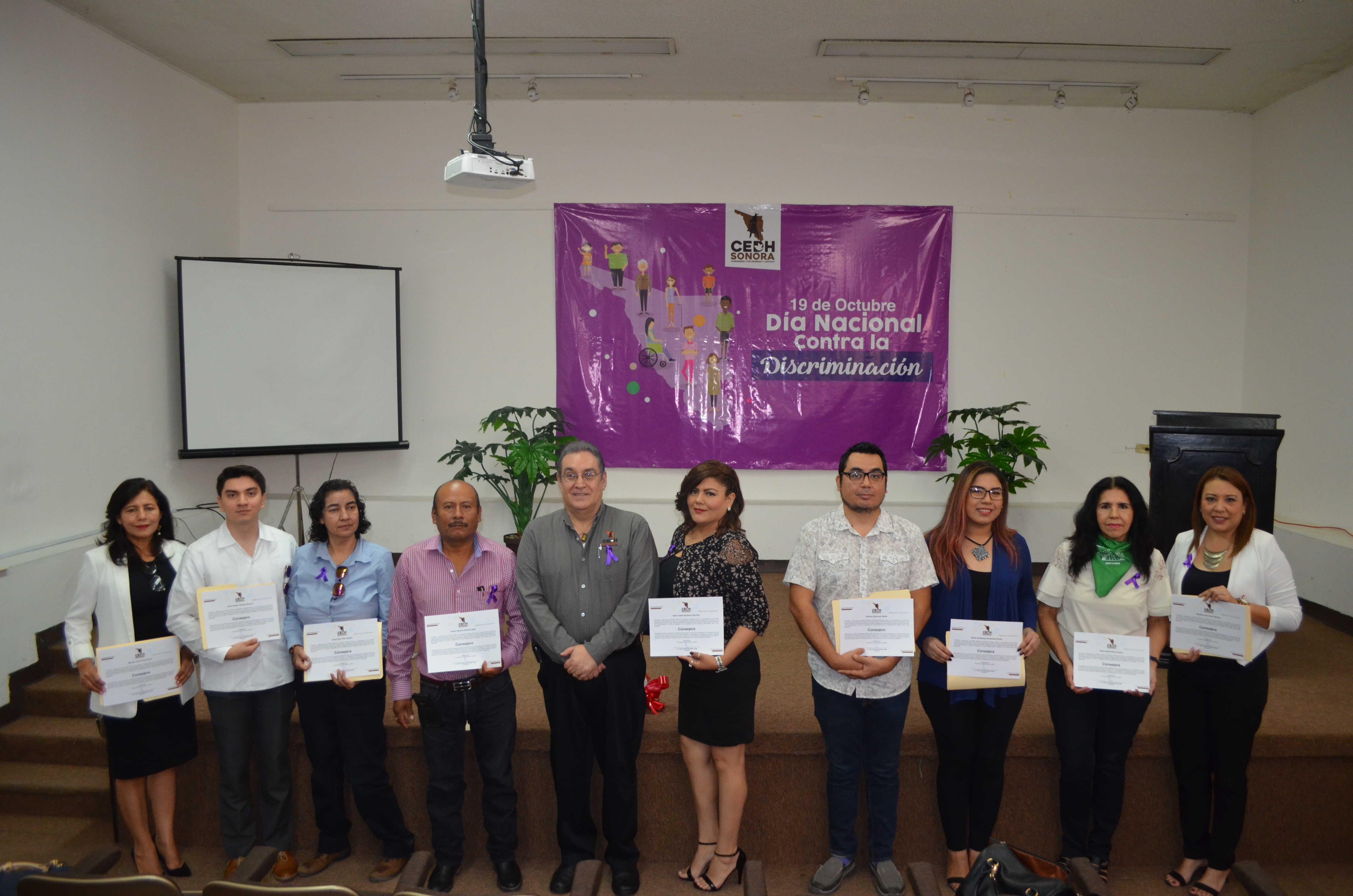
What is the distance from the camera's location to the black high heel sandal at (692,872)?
2.77 m

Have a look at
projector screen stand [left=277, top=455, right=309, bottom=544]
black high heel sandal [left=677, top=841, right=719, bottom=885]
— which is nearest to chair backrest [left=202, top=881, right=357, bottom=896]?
black high heel sandal [left=677, top=841, right=719, bottom=885]

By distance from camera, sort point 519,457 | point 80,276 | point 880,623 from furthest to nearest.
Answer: point 519,457 → point 80,276 → point 880,623

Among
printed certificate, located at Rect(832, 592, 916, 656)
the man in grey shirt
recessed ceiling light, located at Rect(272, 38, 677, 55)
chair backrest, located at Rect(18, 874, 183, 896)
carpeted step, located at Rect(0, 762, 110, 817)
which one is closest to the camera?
chair backrest, located at Rect(18, 874, 183, 896)

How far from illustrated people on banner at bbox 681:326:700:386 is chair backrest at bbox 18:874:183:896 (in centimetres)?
443

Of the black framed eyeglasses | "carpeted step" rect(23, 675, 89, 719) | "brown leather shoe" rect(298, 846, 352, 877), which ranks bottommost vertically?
"brown leather shoe" rect(298, 846, 352, 877)

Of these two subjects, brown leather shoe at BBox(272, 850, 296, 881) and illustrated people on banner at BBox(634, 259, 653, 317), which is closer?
brown leather shoe at BBox(272, 850, 296, 881)

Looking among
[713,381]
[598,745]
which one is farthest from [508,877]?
[713,381]

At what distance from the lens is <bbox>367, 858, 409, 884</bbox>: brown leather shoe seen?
2863mm

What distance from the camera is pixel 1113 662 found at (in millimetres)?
2561

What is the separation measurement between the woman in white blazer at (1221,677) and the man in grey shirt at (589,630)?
177 cm

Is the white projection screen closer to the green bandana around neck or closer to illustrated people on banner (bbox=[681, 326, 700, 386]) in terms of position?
illustrated people on banner (bbox=[681, 326, 700, 386])

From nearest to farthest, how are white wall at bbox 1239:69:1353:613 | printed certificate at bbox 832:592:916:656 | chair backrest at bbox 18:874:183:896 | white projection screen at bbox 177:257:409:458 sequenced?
chair backrest at bbox 18:874:183:896 → printed certificate at bbox 832:592:916:656 → white wall at bbox 1239:69:1353:613 → white projection screen at bbox 177:257:409:458

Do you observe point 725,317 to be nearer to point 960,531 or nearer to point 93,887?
point 960,531

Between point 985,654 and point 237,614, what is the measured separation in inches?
92.9
